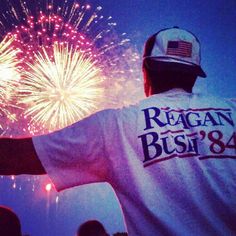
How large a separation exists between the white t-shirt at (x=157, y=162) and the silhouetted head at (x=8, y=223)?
2.20 m

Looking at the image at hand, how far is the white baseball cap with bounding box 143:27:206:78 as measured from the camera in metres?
2.18

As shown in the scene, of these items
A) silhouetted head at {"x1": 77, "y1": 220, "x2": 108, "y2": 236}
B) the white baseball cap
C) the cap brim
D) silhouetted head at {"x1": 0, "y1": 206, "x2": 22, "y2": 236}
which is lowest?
silhouetted head at {"x1": 77, "y1": 220, "x2": 108, "y2": 236}

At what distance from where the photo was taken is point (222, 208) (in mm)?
1711

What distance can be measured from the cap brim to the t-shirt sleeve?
23.1 inches

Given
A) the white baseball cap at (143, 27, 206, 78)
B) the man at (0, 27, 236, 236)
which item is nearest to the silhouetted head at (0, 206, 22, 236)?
the man at (0, 27, 236, 236)

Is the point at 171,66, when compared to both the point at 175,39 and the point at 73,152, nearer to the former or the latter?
the point at 175,39

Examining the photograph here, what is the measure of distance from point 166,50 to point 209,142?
67 centimetres

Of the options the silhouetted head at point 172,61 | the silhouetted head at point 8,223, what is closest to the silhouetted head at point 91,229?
the silhouetted head at point 8,223

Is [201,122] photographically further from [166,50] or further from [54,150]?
[54,150]

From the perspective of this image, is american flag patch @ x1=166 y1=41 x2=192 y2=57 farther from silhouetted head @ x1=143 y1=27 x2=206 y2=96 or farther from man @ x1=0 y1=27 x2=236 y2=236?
man @ x1=0 y1=27 x2=236 y2=236

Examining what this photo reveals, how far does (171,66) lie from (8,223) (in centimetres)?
262

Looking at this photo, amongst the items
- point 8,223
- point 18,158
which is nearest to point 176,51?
point 18,158

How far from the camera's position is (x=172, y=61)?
Answer: 2.16m

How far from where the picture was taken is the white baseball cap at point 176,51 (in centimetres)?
218
